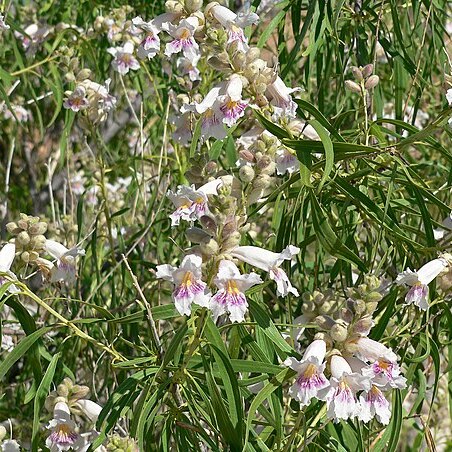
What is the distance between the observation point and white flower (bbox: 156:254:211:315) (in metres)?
1.28

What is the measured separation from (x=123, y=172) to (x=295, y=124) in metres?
2.05

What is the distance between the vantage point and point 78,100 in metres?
2.23

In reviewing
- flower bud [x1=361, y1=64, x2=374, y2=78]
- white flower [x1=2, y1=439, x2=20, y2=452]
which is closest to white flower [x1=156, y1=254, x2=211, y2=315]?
white flower [x1=2, y1=439, x2=20, y2=452]

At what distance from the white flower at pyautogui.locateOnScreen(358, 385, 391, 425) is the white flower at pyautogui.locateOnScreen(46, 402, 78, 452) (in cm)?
50

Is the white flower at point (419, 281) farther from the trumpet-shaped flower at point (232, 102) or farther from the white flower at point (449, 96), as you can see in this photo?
the trumpet-shaped flower at point (232, 102)

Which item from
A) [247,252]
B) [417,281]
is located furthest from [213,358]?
[417,281]

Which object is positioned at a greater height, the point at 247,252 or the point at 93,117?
the point at 247,252

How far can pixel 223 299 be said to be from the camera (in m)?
1.28

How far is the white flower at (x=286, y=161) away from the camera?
5.28ft

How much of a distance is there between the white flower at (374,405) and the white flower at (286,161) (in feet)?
1.35

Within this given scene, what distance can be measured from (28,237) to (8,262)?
80 millimetres

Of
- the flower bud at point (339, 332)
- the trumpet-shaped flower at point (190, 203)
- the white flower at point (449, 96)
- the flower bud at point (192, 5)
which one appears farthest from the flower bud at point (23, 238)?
the white flower at point (449, 96)

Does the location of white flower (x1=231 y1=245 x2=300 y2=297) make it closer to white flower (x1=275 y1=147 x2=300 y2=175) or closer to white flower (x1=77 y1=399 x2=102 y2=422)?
white flower (x1=275 y1=147 x2=300 y2=175)

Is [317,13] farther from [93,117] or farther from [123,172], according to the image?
[123,172]
